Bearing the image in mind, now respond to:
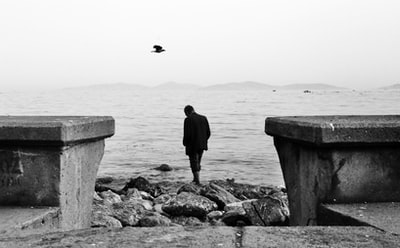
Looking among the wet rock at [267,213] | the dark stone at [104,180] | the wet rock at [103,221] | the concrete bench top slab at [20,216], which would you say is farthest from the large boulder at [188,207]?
Answer: the dark stone at [104,180]

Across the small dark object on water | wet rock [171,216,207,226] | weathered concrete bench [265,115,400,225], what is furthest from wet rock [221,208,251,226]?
the small dark object on water

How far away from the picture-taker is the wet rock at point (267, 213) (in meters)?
6.41

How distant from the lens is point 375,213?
11.9 ft

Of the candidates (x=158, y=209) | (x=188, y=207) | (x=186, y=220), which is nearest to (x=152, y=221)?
(x=186, y=220)

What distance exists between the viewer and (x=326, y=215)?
3840 mm

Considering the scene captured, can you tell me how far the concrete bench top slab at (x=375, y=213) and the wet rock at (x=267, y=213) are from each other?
2.56m

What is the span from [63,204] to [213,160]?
16.6m

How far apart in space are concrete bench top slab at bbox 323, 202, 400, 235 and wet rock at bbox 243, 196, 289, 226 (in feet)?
8.41

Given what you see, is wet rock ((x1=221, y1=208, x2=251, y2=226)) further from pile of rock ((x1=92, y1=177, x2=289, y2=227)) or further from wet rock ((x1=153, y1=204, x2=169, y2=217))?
wet rock ((x1=153, y1=204, x2=169, y2=217))

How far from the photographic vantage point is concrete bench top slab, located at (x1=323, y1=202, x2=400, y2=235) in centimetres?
330

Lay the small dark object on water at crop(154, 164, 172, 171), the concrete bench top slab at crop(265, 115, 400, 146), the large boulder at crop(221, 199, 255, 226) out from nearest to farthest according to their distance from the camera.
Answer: the concrete bench top slab at crop(265, 115, 400, 146)
the large boulder at crop(221, 199, 255, 226)
the small dark object on water at crop(154, 164, 172, 171)

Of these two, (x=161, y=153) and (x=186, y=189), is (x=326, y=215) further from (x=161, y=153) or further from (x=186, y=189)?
(x=161, y=153)

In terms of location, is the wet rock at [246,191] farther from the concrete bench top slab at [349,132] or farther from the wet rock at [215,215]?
the concrete bench top slab at [349,132]

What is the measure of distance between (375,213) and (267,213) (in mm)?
2919
